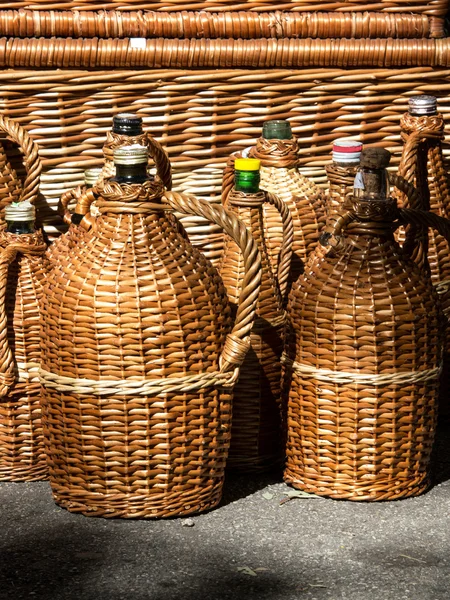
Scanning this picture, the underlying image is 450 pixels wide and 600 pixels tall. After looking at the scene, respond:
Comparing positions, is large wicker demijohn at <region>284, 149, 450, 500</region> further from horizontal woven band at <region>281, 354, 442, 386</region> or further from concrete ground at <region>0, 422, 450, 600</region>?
concrete ground at <region>0, 422, 450, 600</region>

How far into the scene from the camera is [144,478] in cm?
314

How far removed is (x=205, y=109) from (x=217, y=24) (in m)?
0.27

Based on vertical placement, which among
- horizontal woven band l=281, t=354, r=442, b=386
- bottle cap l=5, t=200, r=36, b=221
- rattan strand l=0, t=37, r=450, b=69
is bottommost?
horizontal woven band l=281, t=354, r=442, b=386

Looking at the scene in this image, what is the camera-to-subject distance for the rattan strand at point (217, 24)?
153 inches

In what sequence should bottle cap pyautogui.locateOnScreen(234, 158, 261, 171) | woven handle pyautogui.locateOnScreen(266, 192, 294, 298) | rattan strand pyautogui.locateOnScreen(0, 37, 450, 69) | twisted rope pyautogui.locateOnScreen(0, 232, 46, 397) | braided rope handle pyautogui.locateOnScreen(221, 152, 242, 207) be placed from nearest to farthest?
twisted rope pyautogui.locateOnScreen(0, 232, 46, 397), bottle cap pyautogui.locateOnScreen(234, 158, 261, 171), woven handle pyautogui.locateOnScreen(266, 192, 294, 298), braided rope handle pyautogui.locateOnScreen(221, 152, 242, 207), rattan strand pyautogui.locateOnScreen(0, 37, 450, 69)

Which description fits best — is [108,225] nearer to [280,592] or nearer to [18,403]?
[18,403]

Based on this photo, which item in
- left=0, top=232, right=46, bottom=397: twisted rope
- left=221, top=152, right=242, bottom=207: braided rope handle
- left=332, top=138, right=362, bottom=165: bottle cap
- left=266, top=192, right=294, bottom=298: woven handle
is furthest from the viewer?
left=221, top=152, right=242, bottom=207: braided rope handle

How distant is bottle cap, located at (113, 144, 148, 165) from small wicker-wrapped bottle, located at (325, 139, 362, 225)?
763mm

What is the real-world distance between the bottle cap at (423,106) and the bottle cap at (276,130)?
0.39 m

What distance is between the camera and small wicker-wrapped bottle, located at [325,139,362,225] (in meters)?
3.64

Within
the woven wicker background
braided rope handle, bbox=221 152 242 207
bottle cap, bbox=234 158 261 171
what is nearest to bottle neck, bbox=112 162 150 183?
bottle cap, bbox=234 158 261 171

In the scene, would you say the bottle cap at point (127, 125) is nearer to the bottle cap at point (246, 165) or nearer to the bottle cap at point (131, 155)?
the bottle cap at point (246, 165)

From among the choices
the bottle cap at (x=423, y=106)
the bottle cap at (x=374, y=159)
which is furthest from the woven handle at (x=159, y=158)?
the bottle cap at (x=423, y=106)

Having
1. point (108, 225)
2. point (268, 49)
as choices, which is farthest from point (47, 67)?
point (108, 225)
